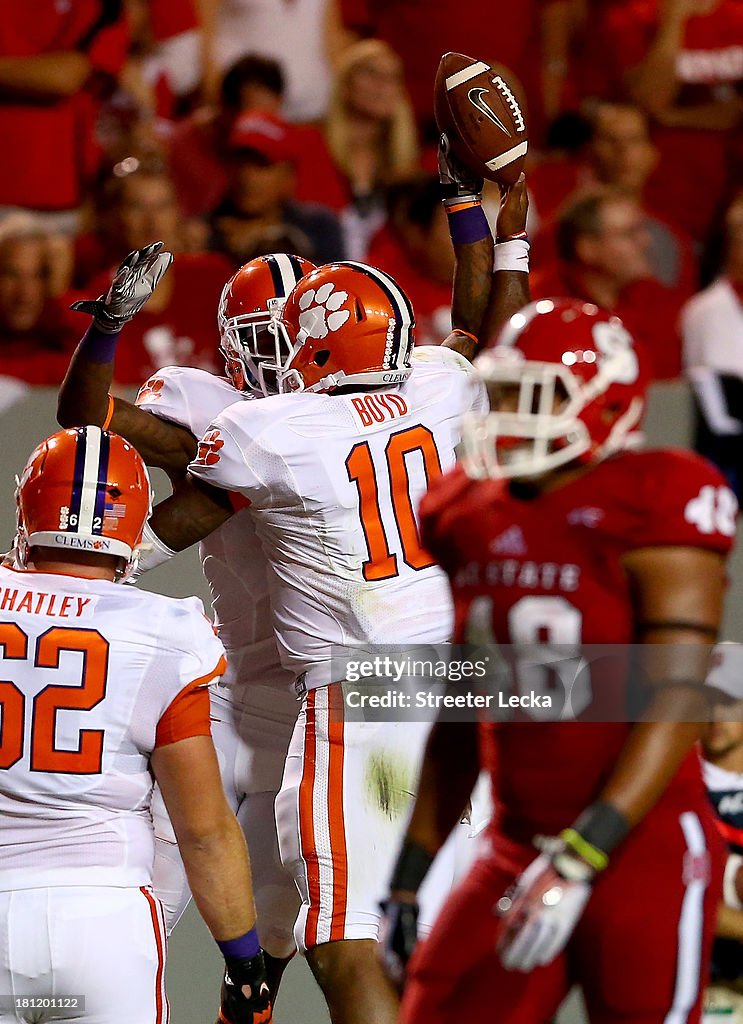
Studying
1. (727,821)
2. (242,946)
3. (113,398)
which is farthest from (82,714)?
(727,821)

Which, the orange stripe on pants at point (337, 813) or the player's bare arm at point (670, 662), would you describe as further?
the orange stripe on pants at point (337, 813)

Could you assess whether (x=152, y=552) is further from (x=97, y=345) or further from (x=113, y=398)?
(x=97, y=345)

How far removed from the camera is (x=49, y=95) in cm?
739

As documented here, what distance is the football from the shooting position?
439cm

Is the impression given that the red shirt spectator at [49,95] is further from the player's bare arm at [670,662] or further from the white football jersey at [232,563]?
the player's bare arm at [670,662]

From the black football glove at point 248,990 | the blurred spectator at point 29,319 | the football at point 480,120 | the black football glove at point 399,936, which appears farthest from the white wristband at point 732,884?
the blurred spectator at point 29,319

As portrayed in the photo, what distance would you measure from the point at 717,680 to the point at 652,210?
409cm

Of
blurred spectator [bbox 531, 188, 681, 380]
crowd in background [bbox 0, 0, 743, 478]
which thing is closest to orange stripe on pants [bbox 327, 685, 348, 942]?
crowd in background [bbox 0, 0, 743, 478]

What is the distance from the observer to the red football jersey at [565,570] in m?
2.55

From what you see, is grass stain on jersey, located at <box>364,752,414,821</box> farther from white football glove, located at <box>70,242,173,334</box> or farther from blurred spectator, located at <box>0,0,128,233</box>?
blurred spectator, located at <box>0,0,128,233</box>

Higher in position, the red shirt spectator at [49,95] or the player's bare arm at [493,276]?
the red shirt spectator at [49,95]

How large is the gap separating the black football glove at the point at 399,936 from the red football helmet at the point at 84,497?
855 mm

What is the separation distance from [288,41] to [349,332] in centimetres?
455

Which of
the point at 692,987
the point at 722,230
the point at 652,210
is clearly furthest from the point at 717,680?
the point at 652,210
